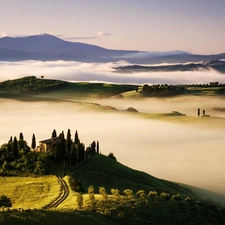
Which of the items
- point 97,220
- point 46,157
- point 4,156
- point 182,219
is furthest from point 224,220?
point 4,156

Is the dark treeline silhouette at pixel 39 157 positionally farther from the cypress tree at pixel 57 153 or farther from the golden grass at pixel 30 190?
the golden grass at pixel 30 190

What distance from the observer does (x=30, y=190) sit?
88688mm

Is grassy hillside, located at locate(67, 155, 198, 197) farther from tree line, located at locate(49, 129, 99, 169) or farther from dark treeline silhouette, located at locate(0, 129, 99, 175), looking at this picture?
dark treeline silhouette, located at locate(0, 129, 99, 175)

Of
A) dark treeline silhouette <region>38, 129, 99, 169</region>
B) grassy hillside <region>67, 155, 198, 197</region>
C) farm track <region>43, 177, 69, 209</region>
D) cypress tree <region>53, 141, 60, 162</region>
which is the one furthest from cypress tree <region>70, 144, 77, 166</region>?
farm track <region>43, 177, 69, 209</region>

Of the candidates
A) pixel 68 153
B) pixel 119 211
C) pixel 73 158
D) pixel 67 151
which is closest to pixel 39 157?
pixel 68 153

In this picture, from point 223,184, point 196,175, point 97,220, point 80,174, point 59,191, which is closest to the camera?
point 97,220

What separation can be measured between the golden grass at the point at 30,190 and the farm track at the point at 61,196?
859mm

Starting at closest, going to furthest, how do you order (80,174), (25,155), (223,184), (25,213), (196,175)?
(25,213) < (80,174) < (25,155) < (223,184) < (196,175)

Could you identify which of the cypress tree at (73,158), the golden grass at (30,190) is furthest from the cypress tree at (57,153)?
the golden grass at (30,190)

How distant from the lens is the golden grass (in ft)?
266

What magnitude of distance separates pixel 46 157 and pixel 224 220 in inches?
1862

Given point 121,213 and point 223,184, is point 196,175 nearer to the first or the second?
point 223,184

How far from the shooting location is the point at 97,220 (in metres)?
64.1

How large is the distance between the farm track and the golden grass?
33.8 inches
